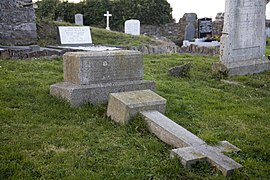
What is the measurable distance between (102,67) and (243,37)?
15.6ft

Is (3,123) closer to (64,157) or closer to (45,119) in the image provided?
(45,119)

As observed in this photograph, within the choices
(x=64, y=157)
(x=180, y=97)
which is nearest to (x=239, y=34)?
→ (x=180, y=97)

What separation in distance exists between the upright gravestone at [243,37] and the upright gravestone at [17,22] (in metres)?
6.67

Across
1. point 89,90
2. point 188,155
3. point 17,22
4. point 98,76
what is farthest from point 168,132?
point 17,22

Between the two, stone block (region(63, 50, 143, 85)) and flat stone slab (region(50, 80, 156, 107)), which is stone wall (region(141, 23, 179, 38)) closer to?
stone block (region(63, 50, 143, 85))

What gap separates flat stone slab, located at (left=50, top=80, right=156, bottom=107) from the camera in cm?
543

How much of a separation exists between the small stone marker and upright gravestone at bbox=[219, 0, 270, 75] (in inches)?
163

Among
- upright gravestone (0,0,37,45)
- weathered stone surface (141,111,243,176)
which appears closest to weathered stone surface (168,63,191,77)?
weathered stone surface (141,111,243,176)

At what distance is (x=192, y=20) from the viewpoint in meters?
20.9

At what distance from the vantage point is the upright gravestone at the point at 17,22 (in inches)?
462

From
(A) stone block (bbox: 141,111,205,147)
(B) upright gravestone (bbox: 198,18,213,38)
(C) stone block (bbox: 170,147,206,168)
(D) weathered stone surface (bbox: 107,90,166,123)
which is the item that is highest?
(B) upright gravestone (bbox: 198,18,213,38)

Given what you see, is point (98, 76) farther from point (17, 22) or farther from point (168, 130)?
point (17, 22)

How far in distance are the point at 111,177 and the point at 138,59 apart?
291cm

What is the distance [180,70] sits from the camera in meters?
8.49
